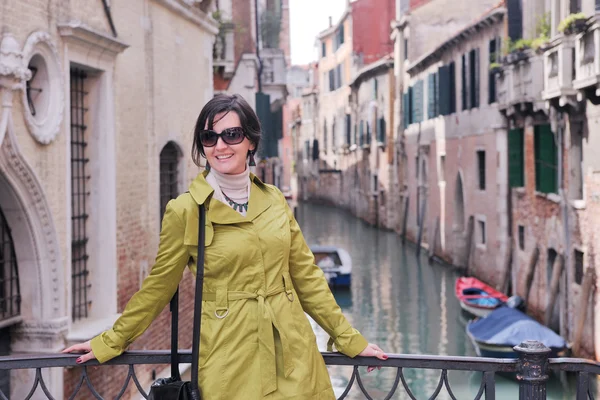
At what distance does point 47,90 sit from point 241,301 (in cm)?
481

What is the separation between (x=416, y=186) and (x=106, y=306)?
22.6 metres

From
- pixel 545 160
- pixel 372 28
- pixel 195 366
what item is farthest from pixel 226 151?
pixel 372 28

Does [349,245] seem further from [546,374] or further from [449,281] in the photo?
[546,374]

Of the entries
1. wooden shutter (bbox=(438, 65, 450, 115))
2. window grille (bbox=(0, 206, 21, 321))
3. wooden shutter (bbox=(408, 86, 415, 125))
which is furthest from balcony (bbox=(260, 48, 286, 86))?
window grille (bbox=(0, 206, 21, 321))

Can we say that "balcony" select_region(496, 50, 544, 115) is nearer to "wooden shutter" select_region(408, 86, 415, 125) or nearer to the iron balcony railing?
the iron balcony railing

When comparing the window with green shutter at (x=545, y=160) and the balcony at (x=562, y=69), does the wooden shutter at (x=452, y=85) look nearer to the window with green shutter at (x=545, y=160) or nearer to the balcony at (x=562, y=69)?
the window with green shutter at (x=545, y=160)

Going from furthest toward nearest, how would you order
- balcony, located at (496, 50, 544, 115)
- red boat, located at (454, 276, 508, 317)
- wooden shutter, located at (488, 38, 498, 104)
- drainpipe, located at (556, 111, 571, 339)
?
wooden shutter, located at (488, 38, 498, 104) < red boat, located at (454, 276, 508, 317) < balcony, located at (496, 50, 544, 115) < drainpipe, located at (556, 111, 571, 339)

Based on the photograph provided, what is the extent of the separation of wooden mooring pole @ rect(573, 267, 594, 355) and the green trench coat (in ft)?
33.2

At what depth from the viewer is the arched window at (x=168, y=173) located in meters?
11.2

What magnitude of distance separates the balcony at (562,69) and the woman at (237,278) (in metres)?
10.2

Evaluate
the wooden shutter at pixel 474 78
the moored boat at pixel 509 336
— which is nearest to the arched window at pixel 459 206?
the wooden shutter at pixel 474 78

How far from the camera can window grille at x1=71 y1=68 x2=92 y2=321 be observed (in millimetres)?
8281

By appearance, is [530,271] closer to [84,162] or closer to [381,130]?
[84,162]

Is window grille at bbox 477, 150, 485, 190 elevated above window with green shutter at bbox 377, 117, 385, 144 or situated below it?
below
